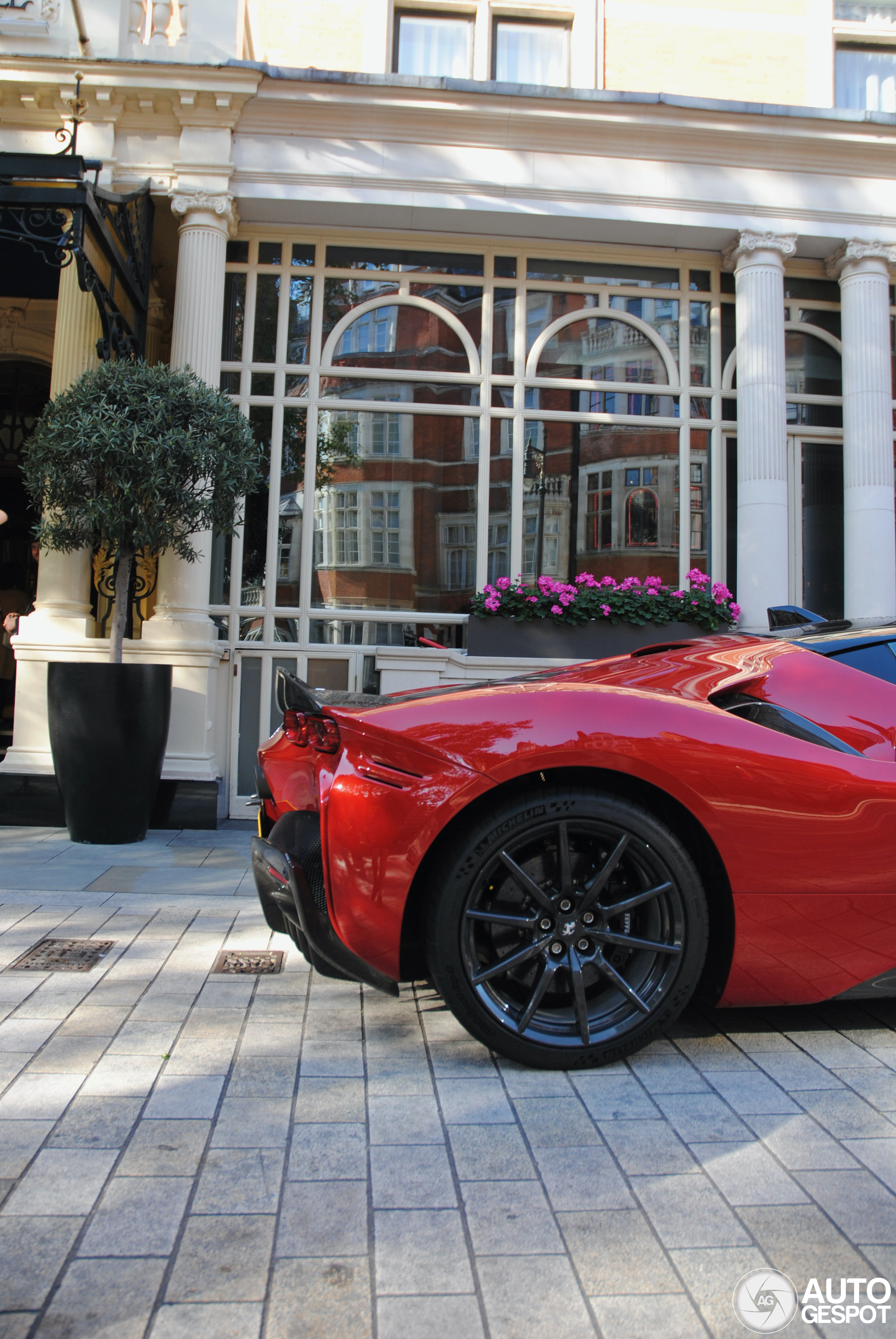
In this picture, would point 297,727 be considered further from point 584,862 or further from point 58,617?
point 58,617

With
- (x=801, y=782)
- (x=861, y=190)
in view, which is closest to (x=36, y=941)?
(x=801, y=782)

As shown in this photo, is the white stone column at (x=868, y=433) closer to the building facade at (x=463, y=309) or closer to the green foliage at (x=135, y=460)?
the building facade at (x=463, y=309)

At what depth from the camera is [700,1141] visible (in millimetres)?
2246

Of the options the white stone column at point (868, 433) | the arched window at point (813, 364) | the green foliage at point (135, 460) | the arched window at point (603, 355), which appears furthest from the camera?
the arched window at point (813, 364)

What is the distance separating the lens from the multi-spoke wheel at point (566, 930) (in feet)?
8.34

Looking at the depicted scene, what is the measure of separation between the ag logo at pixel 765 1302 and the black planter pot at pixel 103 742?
17.0ft

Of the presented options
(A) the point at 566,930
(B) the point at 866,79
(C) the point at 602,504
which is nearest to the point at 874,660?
(A) the point at 566,930

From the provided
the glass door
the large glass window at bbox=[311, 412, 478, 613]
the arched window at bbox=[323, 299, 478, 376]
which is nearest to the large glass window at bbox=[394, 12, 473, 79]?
the arched window at bbox=[323, 299, 478, 376]

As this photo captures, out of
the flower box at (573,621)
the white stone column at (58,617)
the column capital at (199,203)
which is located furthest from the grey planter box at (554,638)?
the column capital at (199,203)

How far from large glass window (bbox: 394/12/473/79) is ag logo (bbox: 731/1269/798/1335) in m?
10.2

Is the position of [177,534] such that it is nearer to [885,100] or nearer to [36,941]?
[36,941]

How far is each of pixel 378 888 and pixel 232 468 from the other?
4437 millimetres

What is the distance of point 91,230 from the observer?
6.52m

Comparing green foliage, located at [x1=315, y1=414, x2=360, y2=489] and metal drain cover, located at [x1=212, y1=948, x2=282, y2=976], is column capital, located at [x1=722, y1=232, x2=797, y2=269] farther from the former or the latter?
metal drain cover, located at [x1=212, y1=948, x2=282, y2=976]
